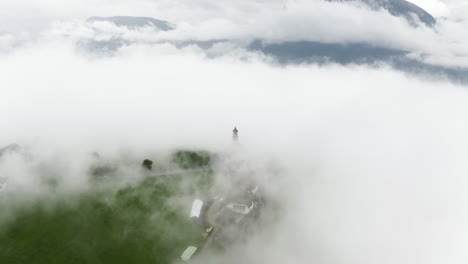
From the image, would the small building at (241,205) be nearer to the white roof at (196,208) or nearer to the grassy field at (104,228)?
the white roof at (196,208)

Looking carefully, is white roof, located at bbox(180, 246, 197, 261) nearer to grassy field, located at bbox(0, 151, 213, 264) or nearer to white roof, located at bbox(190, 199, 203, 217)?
grassy field, located at bbox(0, 151, 213, 264)

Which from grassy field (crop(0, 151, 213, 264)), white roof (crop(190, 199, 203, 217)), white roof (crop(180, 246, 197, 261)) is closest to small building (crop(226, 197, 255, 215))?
white roof (crop(190, 199, 203, 217))

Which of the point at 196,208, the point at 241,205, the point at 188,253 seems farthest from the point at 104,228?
the point at 241,205

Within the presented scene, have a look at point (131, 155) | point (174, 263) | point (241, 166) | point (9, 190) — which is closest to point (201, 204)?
point (174, 263)

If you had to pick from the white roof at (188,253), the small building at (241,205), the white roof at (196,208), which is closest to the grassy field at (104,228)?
the white roof at (188,253)

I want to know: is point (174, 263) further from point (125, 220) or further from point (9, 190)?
point (9, 190)

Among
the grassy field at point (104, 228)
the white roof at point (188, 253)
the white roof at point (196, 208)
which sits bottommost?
the white roof at point (188, 253)

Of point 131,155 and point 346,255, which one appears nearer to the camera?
point 346,255

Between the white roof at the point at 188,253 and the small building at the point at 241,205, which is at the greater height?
the small building at the point at 241,205
